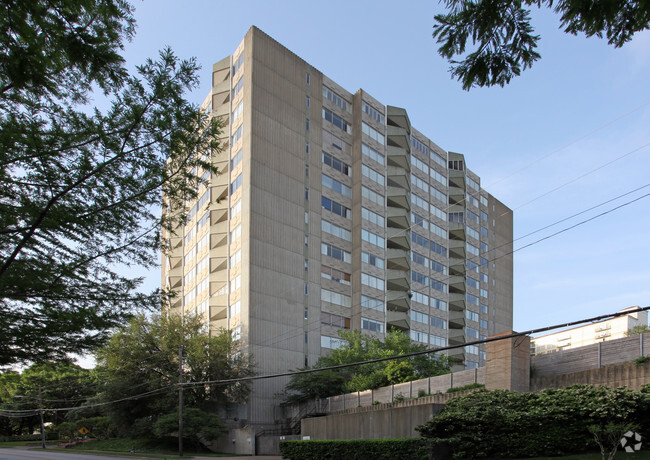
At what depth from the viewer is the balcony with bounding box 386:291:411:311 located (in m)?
70.2

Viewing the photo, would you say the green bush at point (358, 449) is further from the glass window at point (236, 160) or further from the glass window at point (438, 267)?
the glass window at point (438, 267)

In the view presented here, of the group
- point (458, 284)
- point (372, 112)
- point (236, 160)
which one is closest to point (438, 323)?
point (458, 284)

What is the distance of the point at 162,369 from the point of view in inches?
2057

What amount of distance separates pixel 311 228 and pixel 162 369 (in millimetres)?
21247

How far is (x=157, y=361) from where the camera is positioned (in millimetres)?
52219

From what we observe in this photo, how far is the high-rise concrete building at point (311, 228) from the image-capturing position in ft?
190

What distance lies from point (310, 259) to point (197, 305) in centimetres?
1460

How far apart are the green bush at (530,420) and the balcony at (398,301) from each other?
1831 inches

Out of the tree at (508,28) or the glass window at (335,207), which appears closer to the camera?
the tree at (508,28)

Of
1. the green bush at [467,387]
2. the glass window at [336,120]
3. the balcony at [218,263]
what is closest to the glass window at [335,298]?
the balcony at [218,263]

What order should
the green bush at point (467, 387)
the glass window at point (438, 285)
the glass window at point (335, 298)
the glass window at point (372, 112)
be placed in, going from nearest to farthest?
the green bush at point (467, 387), the glass window at point (335, 298), the glass window at point (372, 112), the glass window at point (438, 285)

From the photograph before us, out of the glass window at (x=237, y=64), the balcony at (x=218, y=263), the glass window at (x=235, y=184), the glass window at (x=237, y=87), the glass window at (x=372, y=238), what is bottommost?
the balcony at (x=218, y=263)

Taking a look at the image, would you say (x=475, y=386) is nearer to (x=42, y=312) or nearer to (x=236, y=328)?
(x=42, y=312)

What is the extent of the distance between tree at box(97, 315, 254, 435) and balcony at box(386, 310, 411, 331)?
22053 millimetres
